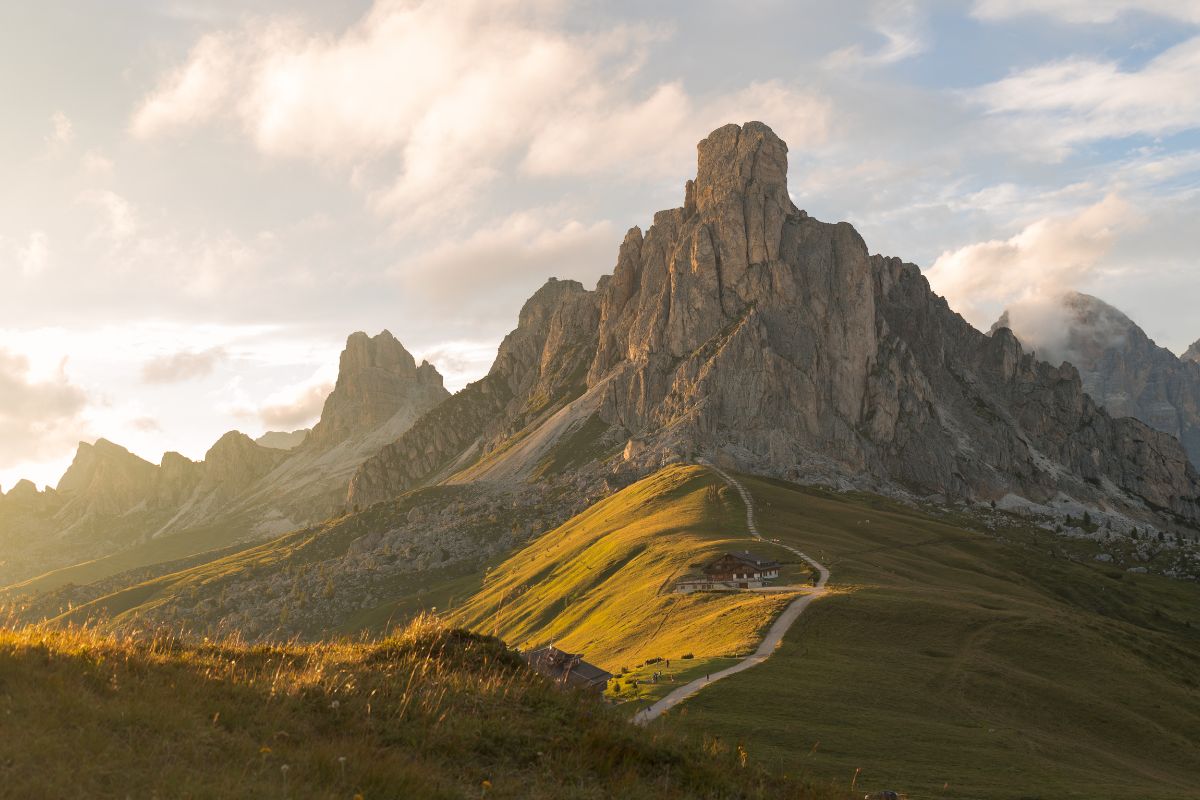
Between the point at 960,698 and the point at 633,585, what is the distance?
49.0m

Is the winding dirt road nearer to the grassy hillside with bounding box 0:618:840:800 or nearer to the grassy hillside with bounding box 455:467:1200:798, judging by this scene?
the grassy hillside with bounding box 455:467:1200:798

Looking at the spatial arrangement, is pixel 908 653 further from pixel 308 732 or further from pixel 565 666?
pixel 308 732

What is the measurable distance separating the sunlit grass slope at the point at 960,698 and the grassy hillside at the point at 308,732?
24.7 feet

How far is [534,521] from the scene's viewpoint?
191 meters

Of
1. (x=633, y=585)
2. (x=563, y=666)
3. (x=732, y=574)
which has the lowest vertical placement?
(x=633, y=585)

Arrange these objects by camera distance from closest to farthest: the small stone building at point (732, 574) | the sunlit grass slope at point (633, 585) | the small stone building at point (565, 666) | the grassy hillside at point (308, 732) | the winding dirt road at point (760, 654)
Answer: the grassy hillside at point (308, 732) < the small stone building at point (565, 666) < the winding dirt road at point (760, 654) < the sunlit grass slope at point (633, 585) < the small stone building at point (732, 574)

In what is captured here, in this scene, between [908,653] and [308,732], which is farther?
[908,653]

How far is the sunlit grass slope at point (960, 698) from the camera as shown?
30.8 metres

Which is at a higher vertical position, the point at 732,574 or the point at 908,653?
the point at 732,574

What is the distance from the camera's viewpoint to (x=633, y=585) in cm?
9144

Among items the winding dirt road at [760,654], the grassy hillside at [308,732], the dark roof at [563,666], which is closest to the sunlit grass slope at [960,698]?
the winding dirt road at [760,654]

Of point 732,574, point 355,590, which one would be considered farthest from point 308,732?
point 355,590

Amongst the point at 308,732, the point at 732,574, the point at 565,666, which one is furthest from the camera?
the point at 732,574

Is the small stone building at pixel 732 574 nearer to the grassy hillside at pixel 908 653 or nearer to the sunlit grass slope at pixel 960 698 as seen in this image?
the grassy hillside at pixel 908 653
